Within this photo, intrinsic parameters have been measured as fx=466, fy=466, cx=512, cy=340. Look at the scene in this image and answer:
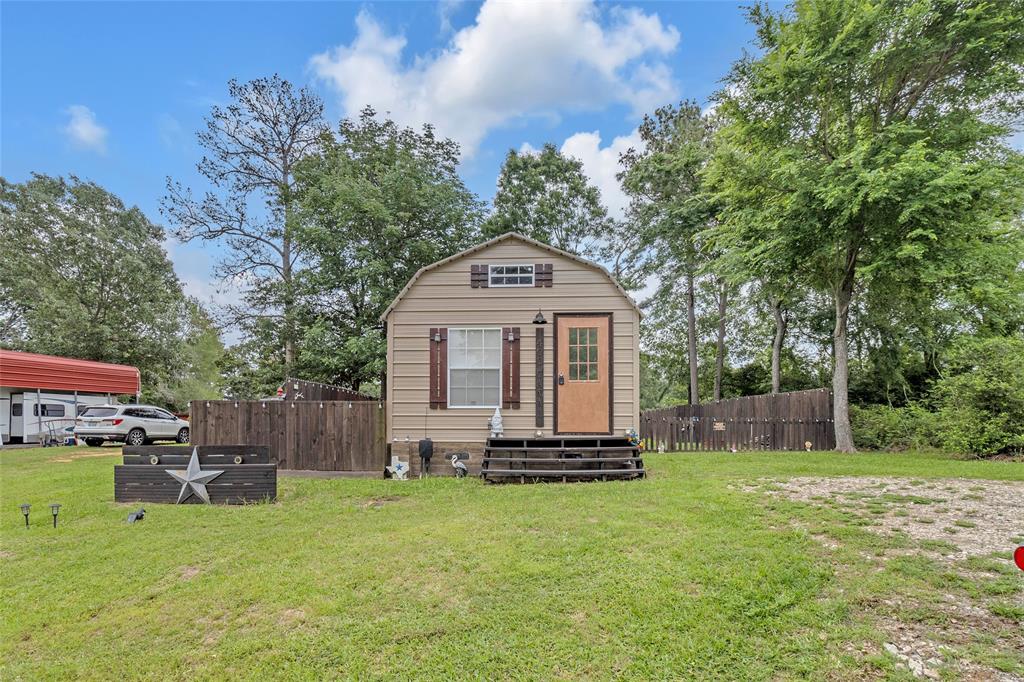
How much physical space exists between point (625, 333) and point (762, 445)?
20.0 ft

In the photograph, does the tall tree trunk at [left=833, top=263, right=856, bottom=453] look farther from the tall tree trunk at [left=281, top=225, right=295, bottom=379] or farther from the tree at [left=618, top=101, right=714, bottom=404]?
the tall tree trunk at [left=281, top=225, right=295, bottom=379]

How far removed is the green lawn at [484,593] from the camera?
2.71 meters

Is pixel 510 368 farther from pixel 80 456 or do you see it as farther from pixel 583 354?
pixel 80 456

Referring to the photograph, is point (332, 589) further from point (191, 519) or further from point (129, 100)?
point (129, 100)

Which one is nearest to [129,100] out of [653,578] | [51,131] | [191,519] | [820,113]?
[51,131]

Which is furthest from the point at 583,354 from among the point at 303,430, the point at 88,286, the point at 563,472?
the point at 88,286

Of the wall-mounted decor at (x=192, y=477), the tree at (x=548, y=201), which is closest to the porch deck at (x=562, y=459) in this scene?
the wall-mounted decor at (x=192, y=477)

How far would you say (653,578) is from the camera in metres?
3.55

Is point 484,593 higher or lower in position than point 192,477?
lower

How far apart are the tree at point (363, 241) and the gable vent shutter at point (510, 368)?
565 cm

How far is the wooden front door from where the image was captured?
858cm

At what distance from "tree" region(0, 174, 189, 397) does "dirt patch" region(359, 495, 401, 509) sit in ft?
73.6

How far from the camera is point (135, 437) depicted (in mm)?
15383

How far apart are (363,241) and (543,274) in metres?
7.90
